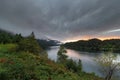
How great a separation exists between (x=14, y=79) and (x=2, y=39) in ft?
137

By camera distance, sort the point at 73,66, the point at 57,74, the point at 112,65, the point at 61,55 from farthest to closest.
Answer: the point at 61,55 < the point at 73,66 < the point at 112,65 < the point at 57,74

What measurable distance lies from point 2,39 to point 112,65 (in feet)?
99.8

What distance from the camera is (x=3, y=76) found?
38.5ft

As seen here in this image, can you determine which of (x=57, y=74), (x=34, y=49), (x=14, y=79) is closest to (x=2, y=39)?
(x=34, y=49)

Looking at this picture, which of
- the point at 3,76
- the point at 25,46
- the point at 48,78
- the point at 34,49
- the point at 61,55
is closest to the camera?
the point at 3,76

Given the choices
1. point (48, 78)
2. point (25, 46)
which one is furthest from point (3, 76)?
point (25, 46)

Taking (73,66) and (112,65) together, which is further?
(73,66)

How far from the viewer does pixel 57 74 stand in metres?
18.0

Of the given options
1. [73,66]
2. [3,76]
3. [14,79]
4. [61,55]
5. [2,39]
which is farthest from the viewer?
[61,55]

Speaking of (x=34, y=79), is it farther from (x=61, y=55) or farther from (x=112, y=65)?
(x=61, y=55)

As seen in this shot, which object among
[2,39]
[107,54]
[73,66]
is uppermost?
[2,39]

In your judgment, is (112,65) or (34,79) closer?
(34,79)

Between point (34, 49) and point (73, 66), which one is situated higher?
point (34, 49)

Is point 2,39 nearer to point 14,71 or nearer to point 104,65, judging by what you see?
point 104,65
